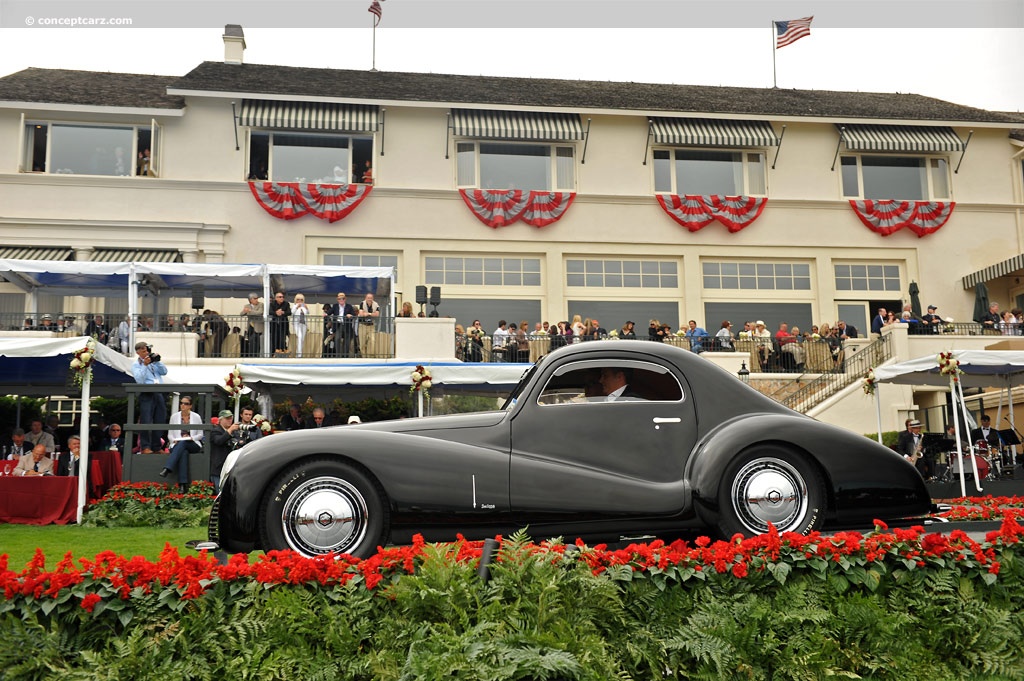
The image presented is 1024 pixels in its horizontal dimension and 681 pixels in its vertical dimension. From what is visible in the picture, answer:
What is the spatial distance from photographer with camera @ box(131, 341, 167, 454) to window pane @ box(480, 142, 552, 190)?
17.4 meters

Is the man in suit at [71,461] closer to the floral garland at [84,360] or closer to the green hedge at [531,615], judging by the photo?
the floral garland at [84,360]

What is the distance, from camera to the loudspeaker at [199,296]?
2444 cm

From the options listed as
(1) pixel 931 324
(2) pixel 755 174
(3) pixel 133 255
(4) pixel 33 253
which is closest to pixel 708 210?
(2) pixel 755 174

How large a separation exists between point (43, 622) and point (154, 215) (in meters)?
27.2

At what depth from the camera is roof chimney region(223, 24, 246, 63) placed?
34812 mm

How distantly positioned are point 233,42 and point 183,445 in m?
23.9

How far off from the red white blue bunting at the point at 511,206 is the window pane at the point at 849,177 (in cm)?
1121

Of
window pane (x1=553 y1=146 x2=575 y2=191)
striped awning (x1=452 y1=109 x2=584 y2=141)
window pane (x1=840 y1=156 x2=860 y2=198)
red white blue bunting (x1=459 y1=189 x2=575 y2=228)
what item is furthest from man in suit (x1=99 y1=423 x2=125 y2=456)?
window pane (x1=840 y1=156 x2=860 y2=198)

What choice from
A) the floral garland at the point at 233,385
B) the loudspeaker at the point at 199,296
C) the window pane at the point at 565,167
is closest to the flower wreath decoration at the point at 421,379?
the floral garland at the point at 233,385

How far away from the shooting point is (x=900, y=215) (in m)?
33.3

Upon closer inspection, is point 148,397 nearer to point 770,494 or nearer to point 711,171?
point 770,494

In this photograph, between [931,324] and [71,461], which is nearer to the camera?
[71,461]

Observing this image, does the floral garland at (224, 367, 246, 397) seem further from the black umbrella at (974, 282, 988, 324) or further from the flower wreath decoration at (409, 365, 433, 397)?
the black umbrella at (974, 282, 988, 324)
